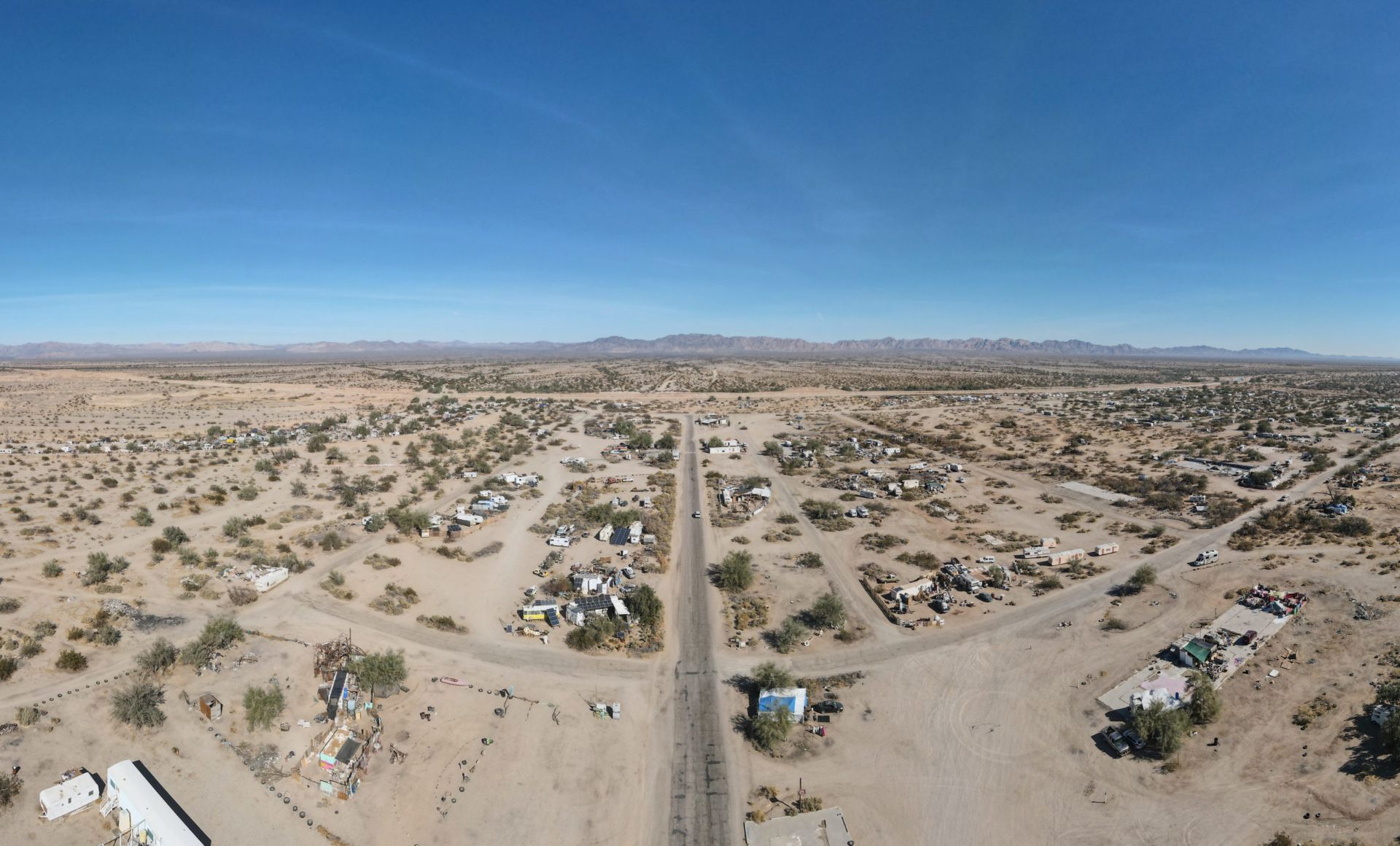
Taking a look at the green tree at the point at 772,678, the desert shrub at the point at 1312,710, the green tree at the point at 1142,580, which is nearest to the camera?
the desert shrub at the point at 1312,710

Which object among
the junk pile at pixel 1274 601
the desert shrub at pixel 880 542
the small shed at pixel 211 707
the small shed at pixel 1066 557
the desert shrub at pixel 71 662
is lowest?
the small shed at pixel 211 707

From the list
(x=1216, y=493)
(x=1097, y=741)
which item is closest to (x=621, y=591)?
(x=1097, y=741)

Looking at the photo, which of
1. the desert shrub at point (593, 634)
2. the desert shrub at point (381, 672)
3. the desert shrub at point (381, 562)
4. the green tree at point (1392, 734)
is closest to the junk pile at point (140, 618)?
the desert shrub at point (381, 562)

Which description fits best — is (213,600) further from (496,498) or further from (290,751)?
(496,498)

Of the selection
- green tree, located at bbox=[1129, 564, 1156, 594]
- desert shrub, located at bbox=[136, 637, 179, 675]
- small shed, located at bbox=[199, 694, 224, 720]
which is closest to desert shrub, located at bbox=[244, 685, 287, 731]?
small shed, located at bbox=[199, 694, 224, 720]

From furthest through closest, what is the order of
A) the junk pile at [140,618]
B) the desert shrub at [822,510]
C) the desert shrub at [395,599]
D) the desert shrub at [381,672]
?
1. the desert shrub at [822,510]
2. the desert shrub at [395,599]
3. the junk pile at [140,618]
4. the desert shrub at [381,672]

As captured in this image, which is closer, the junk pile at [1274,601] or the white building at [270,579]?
the junk pile at [1274,601]

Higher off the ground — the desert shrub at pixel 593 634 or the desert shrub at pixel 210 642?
the desert shrub at pixel 210 642

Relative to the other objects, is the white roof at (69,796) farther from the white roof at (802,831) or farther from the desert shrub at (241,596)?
the white roof at (802,831)
